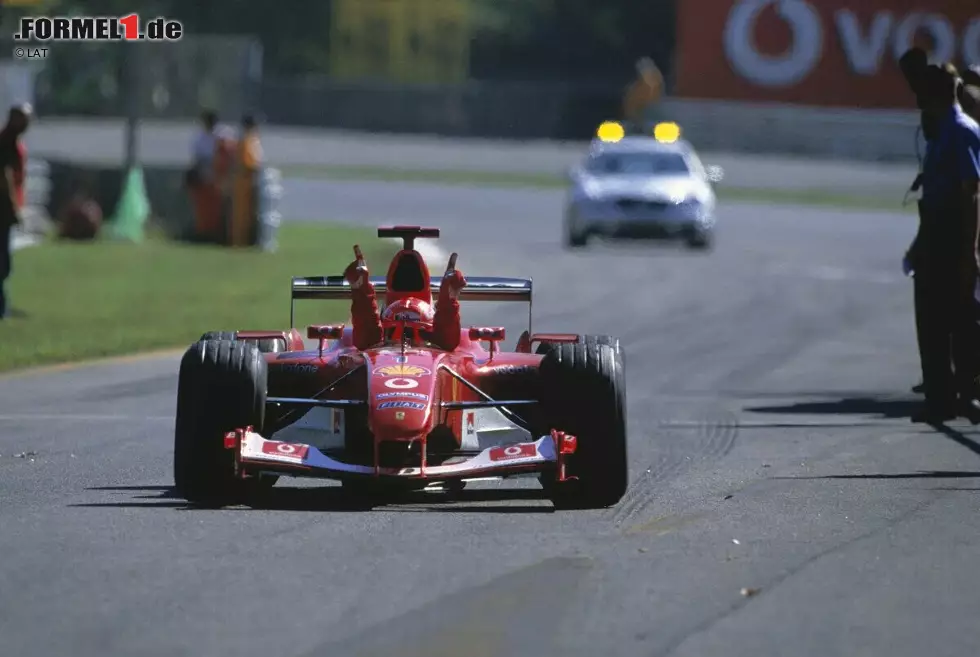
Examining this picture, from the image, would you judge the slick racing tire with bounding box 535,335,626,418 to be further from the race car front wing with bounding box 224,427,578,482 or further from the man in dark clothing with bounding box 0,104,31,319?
the man in dark clothing with bounding box 0,104,31,319

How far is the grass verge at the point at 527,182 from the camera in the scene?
41.7 metres

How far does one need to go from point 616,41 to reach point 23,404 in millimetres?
45572

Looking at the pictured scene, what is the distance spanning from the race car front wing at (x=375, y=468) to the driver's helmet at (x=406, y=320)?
41.8 inches

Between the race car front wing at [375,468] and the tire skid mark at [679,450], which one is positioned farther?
the tire skid mark at [679,450]

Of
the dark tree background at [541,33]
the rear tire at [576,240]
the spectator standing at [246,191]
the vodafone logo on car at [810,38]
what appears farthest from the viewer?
the dark tree background at [541,33]

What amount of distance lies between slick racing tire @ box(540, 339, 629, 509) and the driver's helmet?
0.90m

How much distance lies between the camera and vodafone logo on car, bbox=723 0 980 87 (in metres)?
51.9

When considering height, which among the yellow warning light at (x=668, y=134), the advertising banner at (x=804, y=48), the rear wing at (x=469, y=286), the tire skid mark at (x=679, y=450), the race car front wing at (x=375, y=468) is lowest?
the tire skid mark at (x=679, y=450)

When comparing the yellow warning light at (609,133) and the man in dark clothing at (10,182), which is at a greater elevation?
the yellow warning light at (609,133)

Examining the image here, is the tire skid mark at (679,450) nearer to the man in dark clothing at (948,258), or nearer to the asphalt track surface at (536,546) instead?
the asphalt track surface at (536,546)

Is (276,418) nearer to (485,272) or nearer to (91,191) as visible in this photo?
(485,272)

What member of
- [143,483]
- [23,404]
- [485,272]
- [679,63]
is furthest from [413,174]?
[143,483]

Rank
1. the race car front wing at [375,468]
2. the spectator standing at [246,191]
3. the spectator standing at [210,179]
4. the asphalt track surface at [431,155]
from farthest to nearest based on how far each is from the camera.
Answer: the asphalt track surface at [431,155], the spectator standing at [210,179], the spectator standing at [246,191], the race car front wing at [375,468]

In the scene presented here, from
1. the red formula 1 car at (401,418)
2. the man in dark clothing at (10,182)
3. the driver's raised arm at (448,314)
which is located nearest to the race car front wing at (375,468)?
the red formula 1 car at (401,418)
